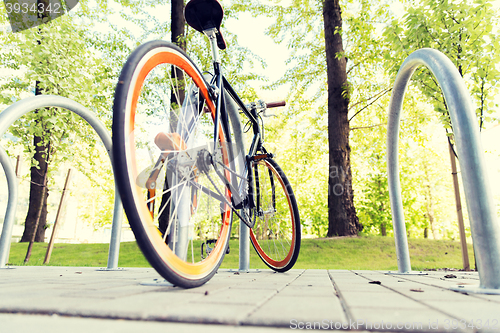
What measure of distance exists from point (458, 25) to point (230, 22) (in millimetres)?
7993

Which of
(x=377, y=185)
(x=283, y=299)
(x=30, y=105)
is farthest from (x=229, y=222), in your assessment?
(x=377, y=185)

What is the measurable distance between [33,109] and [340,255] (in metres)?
6.49

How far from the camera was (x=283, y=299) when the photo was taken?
Result: 1210 mm

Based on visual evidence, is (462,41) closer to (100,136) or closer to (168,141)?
(168,141)

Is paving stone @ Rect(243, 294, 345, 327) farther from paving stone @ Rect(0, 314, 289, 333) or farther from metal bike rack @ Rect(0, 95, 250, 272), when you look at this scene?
metal bike rack @ Rect(0, 95, 250, 272)

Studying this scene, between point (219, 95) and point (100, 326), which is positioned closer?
point (100, 326)

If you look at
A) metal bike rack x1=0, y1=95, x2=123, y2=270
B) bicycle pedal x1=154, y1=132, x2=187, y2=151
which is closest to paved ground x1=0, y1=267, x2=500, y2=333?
bicycle pedal x1=154, y1=132, x2=187, y2=151

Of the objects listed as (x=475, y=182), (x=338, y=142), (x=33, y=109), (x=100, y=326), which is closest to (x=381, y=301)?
(x=475, y=182)

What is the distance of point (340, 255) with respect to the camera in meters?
7.04

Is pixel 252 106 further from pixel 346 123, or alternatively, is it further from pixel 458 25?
pixel 346 123

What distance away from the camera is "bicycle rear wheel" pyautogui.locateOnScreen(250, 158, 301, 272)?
3.06 m

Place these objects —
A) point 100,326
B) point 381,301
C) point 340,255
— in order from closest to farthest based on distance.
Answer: point 100,326, point 381,301, point 340,255

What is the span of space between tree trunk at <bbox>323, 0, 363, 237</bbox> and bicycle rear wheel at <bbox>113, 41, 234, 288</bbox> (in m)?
6.12

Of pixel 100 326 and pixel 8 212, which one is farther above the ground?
pixel 8 212
